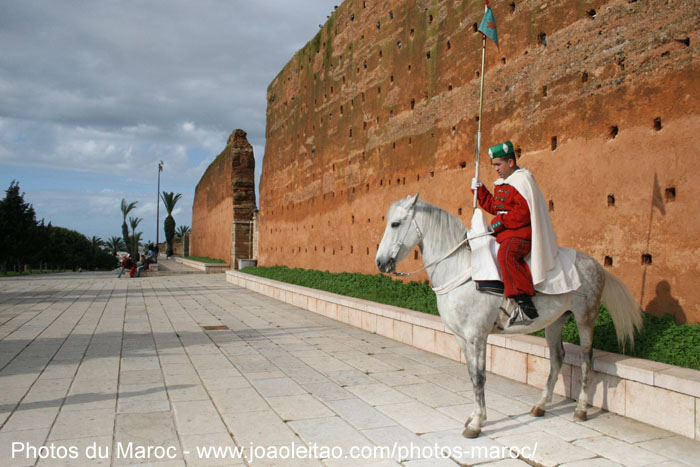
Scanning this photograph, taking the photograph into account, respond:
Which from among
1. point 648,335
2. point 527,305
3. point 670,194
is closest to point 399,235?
point 527,305

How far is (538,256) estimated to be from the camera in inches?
141

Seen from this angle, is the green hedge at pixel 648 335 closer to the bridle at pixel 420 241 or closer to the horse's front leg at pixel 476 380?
the horse's front leg at pixel 476 380

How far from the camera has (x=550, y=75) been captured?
679cm

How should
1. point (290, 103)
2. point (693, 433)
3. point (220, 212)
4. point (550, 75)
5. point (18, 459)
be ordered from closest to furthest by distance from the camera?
point (18, 459)
point (693, 433)
point (550, 75)
point (290, 103)
point (220, 212)

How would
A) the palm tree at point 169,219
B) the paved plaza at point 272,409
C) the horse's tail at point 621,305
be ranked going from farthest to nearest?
1. the palm tree at point 169,219
2. the horse's tail at point 621,305
3. the paved plaza at point 272,409

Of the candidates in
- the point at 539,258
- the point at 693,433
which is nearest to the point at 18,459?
the point at 539,258

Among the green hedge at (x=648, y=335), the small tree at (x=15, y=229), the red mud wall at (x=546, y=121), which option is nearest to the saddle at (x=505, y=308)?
the green hedge at (x=648, y=335)

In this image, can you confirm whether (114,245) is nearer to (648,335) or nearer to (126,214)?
(126,214)

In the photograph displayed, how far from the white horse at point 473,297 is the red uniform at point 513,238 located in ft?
0.59

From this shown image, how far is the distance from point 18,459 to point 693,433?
4274 millimetres

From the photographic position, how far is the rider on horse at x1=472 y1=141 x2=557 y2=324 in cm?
358

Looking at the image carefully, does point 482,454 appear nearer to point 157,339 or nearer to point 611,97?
point 611,97

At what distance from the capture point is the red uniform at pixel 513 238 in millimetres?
3574

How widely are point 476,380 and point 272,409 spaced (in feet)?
5.36
